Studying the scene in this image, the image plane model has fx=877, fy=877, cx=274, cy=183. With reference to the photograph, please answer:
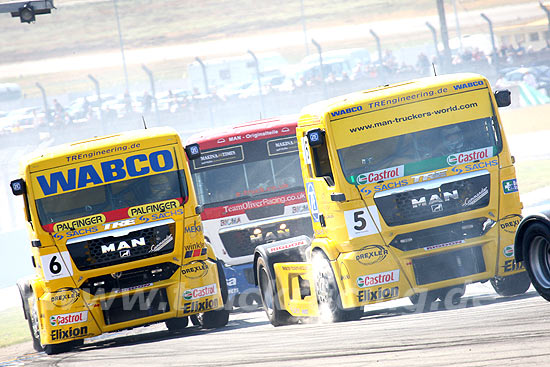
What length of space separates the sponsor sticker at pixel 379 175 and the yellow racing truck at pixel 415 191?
0.01 meters

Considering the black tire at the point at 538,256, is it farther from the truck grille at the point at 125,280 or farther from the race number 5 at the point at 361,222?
the truck grille at the point at 125,280

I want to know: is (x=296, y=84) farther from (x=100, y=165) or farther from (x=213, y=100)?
(x=100, y=165)

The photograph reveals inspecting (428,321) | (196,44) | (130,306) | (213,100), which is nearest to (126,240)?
(130,306)

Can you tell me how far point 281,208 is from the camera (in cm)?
1507

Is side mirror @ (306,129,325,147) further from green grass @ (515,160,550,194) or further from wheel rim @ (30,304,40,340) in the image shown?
green grass @ (515,160,550,194)

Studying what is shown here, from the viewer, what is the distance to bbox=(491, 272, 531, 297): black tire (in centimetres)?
994

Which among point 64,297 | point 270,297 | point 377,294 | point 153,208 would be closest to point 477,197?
point 377,294

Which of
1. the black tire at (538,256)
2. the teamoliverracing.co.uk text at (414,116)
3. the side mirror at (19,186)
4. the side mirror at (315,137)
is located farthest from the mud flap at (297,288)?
the black tire at (538,256)

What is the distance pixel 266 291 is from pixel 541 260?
5358 millimetres

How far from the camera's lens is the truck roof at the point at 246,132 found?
598 inches

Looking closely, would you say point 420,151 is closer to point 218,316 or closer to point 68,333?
point 218,316

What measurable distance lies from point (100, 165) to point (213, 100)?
99.7 feet

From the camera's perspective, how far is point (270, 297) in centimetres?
1169

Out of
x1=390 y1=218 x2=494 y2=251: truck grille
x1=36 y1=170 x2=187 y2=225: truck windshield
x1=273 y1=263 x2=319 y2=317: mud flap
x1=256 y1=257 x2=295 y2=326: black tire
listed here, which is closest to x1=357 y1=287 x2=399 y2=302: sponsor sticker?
x1=390 y1=218 x2=494 y2=251: truck grille
